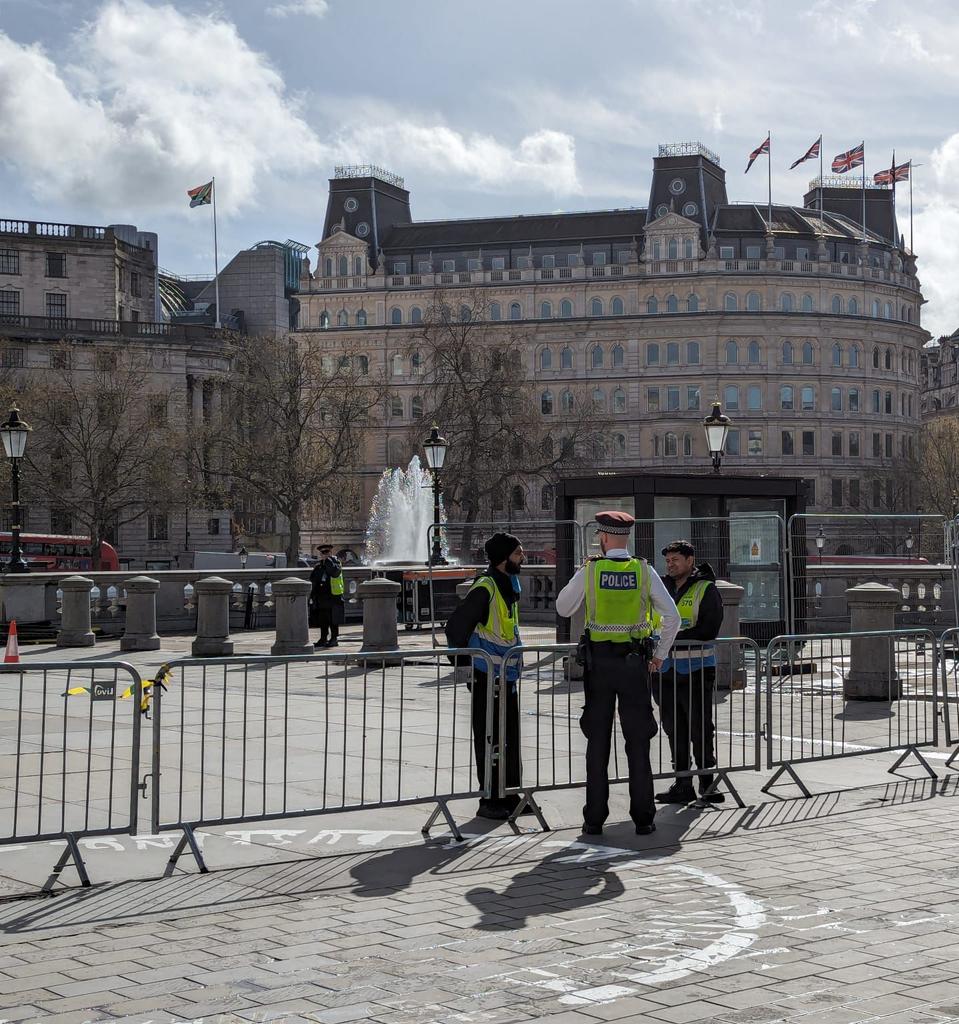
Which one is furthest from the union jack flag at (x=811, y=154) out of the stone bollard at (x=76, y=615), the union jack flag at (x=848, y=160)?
the stone bollard at (x=76, y=615)

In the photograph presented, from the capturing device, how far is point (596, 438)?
77938mm

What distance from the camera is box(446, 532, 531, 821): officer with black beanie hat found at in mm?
10219

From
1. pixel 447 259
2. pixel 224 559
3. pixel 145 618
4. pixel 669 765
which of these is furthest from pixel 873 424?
pixel 669 765

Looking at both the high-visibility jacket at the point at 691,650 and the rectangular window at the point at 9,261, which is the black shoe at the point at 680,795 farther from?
the rectangular window at the point at 9,261

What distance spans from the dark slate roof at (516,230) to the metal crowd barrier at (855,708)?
88.4m

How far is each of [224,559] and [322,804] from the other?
2504 inches

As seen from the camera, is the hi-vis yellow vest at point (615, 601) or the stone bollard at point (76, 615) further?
the stone bollard at point (76, 615)

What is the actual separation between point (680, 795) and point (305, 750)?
3.40m

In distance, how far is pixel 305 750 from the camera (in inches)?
507

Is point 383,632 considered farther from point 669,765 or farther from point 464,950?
point 464,950

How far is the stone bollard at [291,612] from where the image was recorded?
965 inches

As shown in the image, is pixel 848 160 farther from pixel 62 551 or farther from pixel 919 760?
pixel 919 760

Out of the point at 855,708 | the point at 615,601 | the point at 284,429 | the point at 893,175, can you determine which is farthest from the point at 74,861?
the point at 893,175

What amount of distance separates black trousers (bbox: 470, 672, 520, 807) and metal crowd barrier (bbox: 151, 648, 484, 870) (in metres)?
0.15
